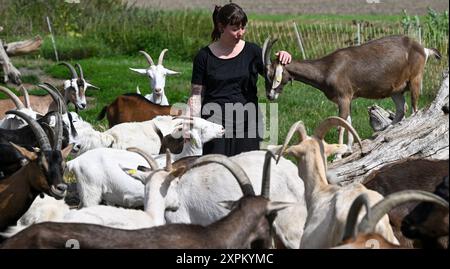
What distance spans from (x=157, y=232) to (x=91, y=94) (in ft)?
37.7

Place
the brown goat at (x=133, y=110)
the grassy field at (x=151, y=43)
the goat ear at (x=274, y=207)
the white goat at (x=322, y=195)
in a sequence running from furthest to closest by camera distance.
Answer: the grassy field at (x=151, y=43) < the brown goat at (x=133, y=110) < the white goat at (x=322, y=195) < the goat ear at (x=274, y=207)

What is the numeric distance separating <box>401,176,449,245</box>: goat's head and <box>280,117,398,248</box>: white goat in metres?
0.26

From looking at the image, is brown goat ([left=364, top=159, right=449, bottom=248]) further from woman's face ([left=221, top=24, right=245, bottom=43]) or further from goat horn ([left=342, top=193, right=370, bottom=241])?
woman's face ([left=221, top=24, right=245, bottom=43])

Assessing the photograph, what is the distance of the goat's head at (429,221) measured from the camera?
562 cm

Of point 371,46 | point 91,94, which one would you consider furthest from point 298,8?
point 371,46

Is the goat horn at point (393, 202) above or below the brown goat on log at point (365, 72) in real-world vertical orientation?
above

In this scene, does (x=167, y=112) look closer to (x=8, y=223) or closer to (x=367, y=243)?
(x=8, y=223)

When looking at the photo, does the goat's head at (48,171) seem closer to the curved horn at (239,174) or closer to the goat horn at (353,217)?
the curved horn at (239,174)

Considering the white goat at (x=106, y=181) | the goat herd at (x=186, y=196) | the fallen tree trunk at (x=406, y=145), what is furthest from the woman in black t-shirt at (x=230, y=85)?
the fallen tree trunk at (x=406, y=145)

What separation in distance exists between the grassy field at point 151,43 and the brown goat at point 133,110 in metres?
1.09

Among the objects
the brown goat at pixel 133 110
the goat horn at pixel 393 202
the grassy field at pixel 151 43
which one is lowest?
the grassy field at pixel 151 43

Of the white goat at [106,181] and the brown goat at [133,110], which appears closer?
the white goat at [106,181]

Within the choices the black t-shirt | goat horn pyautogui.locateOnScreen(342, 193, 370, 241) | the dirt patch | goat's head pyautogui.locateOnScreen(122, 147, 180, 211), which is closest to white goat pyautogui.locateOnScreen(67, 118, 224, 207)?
the black t-shirt

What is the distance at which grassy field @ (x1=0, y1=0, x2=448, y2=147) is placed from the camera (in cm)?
1617
